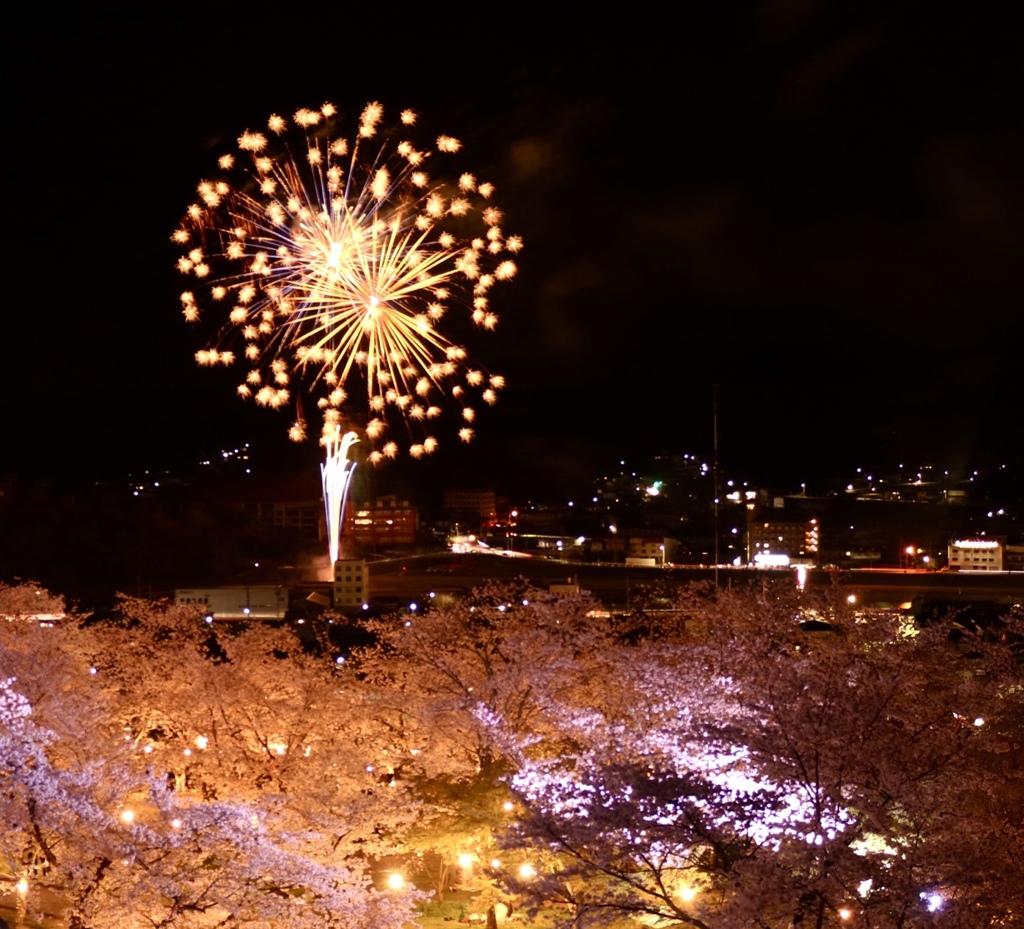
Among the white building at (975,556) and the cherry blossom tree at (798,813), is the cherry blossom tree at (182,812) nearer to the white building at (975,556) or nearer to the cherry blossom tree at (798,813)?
the cherry blossom tree at (798,813)

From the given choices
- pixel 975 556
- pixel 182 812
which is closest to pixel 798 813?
pixel 182 812

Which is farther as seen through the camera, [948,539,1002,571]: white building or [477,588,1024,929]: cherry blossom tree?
[948,539,1002,571]: white building

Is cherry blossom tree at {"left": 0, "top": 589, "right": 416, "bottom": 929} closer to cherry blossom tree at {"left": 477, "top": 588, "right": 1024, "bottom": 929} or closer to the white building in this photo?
cherry blossom tree at {"left": 477, "top": 588, "right": 1024, "bottom": 929}

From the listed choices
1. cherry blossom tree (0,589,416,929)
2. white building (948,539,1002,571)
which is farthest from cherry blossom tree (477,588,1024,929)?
white building (948,539,1002,571)

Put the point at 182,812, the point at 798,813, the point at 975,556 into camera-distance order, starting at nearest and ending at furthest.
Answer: the point at 798,813 → the point at 182,812 → the point at 975,556

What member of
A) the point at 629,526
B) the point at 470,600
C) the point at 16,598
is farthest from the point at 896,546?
the point at 16,598

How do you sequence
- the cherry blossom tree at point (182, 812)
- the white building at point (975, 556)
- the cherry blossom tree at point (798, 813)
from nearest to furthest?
the cherry blossom tree at point (798, 813) < the cherry blossom tree at point (182, 812) < the white building at point (975, 556)

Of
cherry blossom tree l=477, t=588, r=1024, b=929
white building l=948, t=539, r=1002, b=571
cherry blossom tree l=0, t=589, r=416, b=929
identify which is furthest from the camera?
white building l=948, t=539, r=1002, b=571

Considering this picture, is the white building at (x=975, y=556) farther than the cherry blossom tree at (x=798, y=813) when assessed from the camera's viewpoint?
Yes

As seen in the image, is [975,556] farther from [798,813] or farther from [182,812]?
[182,812]

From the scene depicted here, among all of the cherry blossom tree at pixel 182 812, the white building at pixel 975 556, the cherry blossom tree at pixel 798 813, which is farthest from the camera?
the white building at pixel 975 556

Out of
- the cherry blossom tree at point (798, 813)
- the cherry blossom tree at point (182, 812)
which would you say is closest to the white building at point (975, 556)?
the cherry blossom tree at point (182, 812)
